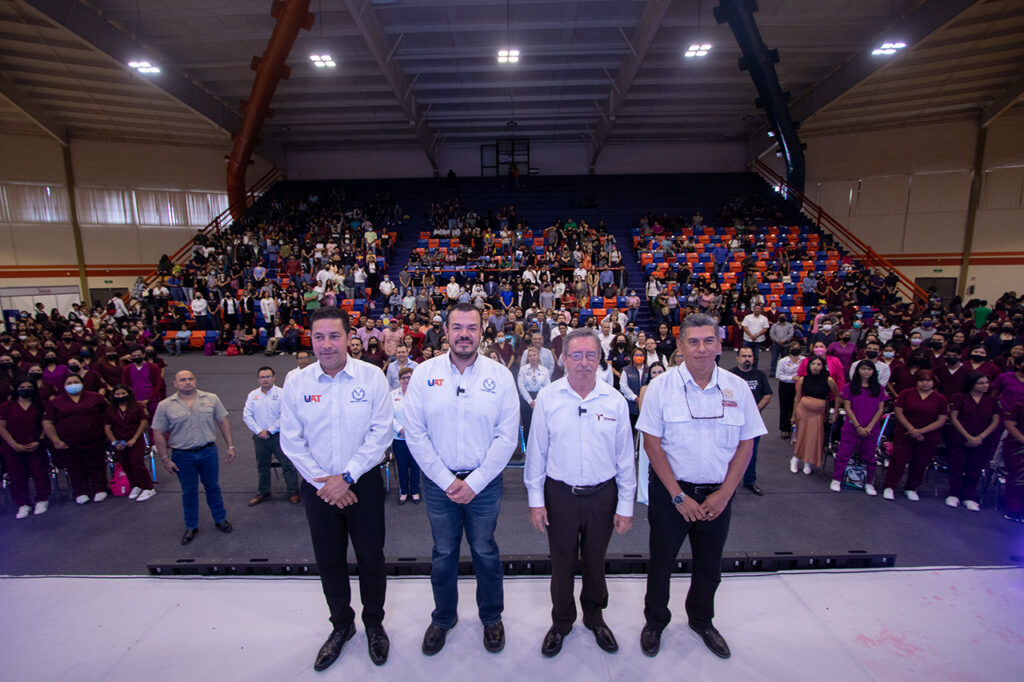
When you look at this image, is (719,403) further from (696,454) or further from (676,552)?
(676,552)

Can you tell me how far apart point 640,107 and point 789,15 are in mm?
6393

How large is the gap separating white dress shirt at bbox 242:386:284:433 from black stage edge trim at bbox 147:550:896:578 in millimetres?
1591

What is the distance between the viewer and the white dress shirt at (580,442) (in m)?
2.60

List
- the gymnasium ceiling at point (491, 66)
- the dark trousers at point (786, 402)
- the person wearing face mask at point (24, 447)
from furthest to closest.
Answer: the gymnasium ceiling at point (491, 66)
the dark trousers at point (786, 402)
the person wearing face mask at point (24, 447)

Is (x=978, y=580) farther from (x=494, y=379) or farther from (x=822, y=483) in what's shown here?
(x=494, y=379)

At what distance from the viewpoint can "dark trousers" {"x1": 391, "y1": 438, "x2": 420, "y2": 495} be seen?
197 inches

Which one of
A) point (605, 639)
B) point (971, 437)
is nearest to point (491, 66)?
point (971, 437)

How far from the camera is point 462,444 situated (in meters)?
2.65

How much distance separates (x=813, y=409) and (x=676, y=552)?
147 inches

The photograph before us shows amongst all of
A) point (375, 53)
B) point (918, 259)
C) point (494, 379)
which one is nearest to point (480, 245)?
point (375, 53)

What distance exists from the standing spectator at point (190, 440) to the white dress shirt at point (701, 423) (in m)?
3.97

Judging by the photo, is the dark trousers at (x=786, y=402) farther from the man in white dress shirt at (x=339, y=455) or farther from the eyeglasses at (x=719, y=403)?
the man in white dress shirt at (x=339, y=455)

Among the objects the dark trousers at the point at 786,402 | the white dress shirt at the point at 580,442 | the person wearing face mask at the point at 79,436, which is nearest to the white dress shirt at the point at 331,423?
the white dress shirt at the point at 580,442

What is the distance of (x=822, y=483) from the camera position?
17.9ft
